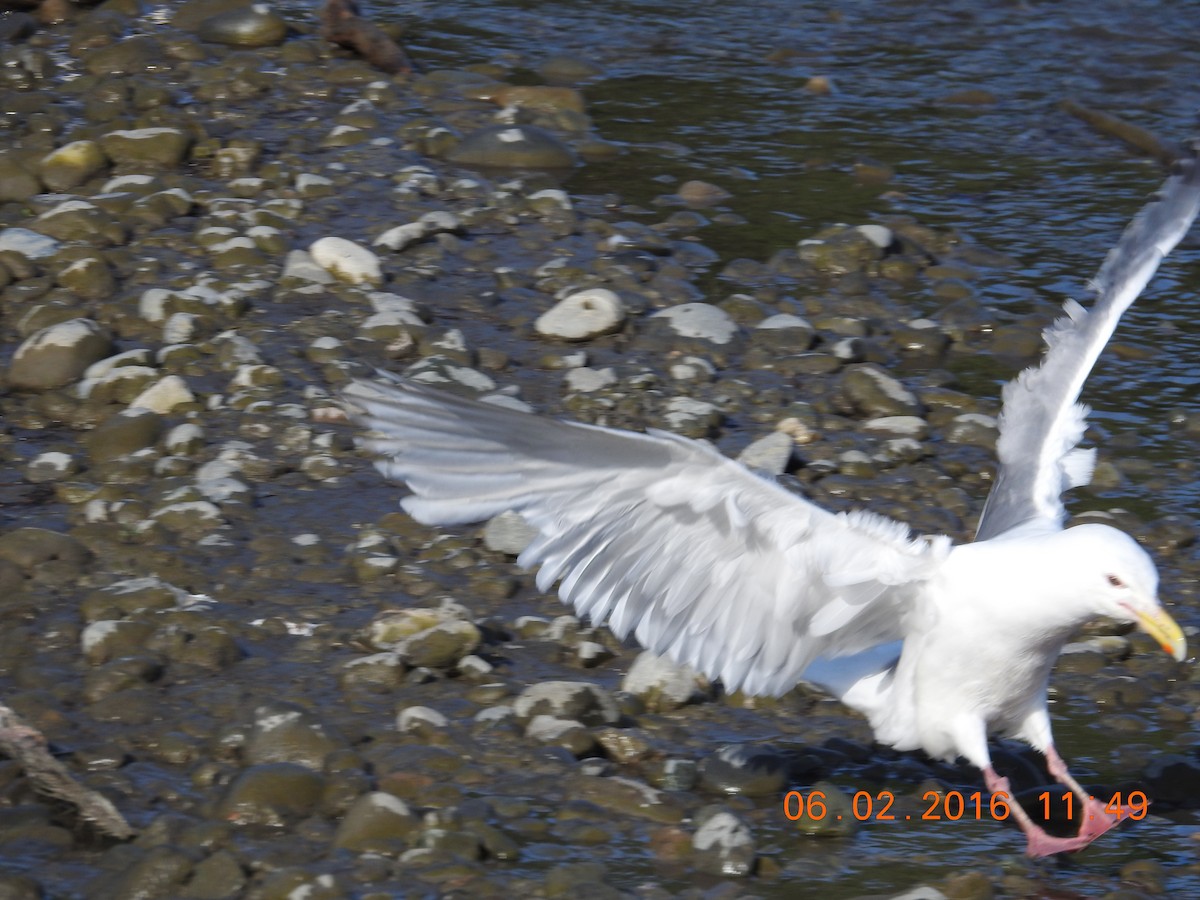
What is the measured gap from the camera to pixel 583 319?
589 centimetres

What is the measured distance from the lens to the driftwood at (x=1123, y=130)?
768cm

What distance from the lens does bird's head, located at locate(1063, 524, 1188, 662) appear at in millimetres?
3389

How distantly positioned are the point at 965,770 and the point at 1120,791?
1.26ft

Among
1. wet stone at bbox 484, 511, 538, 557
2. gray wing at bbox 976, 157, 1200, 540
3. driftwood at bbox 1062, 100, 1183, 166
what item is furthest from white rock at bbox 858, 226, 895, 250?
wet stone at bbox 484, 511, 538, 557

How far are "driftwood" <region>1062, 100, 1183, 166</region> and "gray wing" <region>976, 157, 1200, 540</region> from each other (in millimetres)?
3340

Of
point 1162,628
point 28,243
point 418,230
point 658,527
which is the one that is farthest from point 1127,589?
point 28,243

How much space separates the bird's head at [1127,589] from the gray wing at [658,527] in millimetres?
326

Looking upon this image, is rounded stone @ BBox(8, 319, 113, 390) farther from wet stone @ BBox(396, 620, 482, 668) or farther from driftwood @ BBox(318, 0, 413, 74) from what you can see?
driftwood @ BBox(318, 0, 413, 74)

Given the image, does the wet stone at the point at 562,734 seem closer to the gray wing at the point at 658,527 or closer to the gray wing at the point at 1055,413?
the gray wing at the point at 658,527

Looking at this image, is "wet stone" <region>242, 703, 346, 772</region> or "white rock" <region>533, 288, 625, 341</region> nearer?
"wet stone" <region>242, 703, 346, 772</region>

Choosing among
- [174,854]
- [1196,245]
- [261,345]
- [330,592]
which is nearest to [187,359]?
[261,345]

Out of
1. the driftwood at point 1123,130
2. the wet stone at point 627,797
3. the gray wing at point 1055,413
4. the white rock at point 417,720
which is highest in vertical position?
the gray wing at point 1055,413

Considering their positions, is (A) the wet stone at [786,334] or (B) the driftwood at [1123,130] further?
(B) the driftwood at [1123,130]

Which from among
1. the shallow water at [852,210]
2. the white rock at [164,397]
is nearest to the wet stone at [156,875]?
the shallow water at [852,210]
